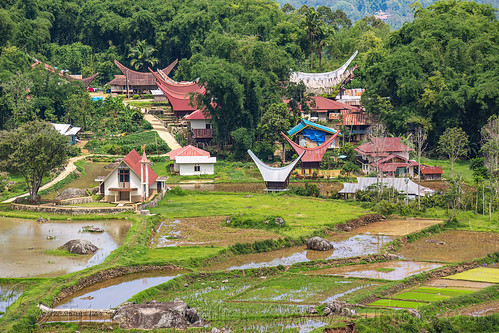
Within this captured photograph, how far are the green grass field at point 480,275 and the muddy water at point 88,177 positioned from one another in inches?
960

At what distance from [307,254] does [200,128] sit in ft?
95.3

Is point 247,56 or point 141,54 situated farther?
point 141,54

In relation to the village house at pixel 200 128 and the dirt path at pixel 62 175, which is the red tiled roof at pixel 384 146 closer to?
the village house at pixel 200 128

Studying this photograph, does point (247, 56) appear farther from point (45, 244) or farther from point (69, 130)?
point (45, 244)

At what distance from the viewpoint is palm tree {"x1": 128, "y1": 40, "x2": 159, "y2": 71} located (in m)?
82.0

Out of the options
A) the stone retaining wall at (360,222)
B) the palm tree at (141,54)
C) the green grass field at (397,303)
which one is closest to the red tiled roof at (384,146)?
the stone retaining wall at (360,222)

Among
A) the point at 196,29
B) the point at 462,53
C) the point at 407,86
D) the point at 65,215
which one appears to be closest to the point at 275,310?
the point at 65,215

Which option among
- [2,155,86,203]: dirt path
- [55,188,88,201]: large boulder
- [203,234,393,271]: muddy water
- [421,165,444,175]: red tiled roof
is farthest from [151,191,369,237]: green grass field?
[421,165,444,175]: red tiled roof

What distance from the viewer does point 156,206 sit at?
137 feet

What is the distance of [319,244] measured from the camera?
33.4 m

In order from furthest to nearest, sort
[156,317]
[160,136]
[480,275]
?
1. [160,136]
2. [480,275]
3. [156,317]

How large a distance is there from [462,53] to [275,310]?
40447mm

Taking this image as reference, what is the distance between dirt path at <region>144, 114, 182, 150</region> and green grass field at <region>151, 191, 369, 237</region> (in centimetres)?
1400

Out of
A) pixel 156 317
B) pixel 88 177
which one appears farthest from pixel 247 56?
pixel 156 317
